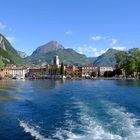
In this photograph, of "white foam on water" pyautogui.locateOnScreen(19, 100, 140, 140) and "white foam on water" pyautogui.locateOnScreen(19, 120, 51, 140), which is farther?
"white foam on water" pyautogui.locateOnScreen(19, 120, 51, 140)

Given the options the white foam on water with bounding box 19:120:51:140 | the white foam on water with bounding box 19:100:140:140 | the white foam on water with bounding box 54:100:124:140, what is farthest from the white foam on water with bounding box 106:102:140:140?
the white foam on water with bounding box 19:120:51:140

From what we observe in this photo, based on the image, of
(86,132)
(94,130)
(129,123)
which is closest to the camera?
(86,132)

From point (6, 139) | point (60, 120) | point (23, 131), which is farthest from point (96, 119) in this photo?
point (6, 139)

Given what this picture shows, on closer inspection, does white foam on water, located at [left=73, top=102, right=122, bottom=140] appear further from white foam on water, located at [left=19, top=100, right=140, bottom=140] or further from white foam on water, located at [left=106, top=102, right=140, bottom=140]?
white foam on water, located at [left=106, top=102, right=140, bottom=140]

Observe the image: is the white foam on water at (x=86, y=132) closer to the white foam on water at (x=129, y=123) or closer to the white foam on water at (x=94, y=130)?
the white foam on water at (x=94, y=130)

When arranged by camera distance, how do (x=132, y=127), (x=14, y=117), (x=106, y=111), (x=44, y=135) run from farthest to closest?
(x=106, y=111) → (x=14, y=117) → (x=132, y=127) → (x=44, y=135)

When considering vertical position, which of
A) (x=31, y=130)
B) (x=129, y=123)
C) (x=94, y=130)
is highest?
(x=129, y=123)

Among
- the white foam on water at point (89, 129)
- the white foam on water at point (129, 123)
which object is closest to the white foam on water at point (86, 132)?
the white foam on water at point (89, 129)

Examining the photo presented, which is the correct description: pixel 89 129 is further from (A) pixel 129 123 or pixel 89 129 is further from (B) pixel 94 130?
(A) pixel 129 123

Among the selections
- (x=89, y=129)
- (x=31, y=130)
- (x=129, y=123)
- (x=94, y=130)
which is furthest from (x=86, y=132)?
(x=129, y=123)

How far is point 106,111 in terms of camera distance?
172ft

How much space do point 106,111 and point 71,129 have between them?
14987 mm

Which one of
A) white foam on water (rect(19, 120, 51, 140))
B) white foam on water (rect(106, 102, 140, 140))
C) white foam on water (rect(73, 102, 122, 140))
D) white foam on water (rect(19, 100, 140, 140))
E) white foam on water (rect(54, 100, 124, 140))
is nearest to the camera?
white foam on water (rect(73, 102, 122, 140))

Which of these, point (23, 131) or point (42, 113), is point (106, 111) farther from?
point (23, 131)
